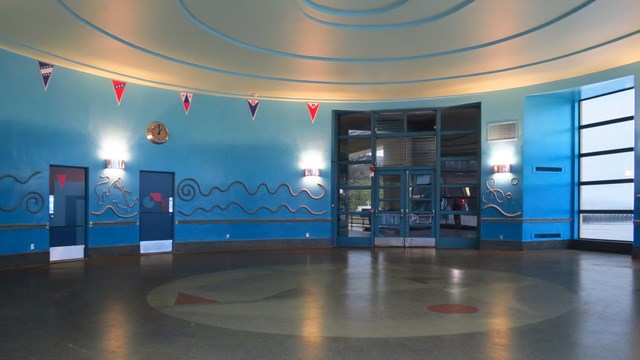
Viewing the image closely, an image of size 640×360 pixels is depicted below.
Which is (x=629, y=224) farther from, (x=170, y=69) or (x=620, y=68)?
(x=170, y=69)

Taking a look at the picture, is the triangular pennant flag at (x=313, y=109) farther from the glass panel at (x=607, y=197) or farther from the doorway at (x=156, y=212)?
the glass panel at (x=607, y=197)

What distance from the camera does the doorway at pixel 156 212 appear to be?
1064 cm

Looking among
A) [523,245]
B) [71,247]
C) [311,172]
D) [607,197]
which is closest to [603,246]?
[607,197]

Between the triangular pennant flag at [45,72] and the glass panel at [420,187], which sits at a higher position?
the triangular pennant flag at [45,72]

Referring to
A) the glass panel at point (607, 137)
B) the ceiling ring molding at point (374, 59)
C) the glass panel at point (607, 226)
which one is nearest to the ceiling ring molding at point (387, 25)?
the ceiling ring molding at point (374, 59)

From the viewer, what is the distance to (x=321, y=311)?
17.1ft

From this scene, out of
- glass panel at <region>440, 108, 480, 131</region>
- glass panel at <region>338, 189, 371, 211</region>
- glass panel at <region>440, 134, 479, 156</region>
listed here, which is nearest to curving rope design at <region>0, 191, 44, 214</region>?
glass panel at <region>338, 189, 371, 211</region>

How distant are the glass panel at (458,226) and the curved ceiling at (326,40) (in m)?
3.37

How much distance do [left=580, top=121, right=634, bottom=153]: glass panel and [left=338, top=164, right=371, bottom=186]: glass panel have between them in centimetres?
538

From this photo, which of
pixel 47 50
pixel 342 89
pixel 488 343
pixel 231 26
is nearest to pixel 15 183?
pixel 47 50

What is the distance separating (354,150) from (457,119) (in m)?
2.81

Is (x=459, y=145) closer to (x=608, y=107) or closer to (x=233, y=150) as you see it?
(x=608, y=107)

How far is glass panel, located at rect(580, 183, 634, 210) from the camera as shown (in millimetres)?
10719

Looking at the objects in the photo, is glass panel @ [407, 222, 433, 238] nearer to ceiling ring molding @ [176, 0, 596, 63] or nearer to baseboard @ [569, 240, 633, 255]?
baseboard @ [569, 240, 633, 255]
